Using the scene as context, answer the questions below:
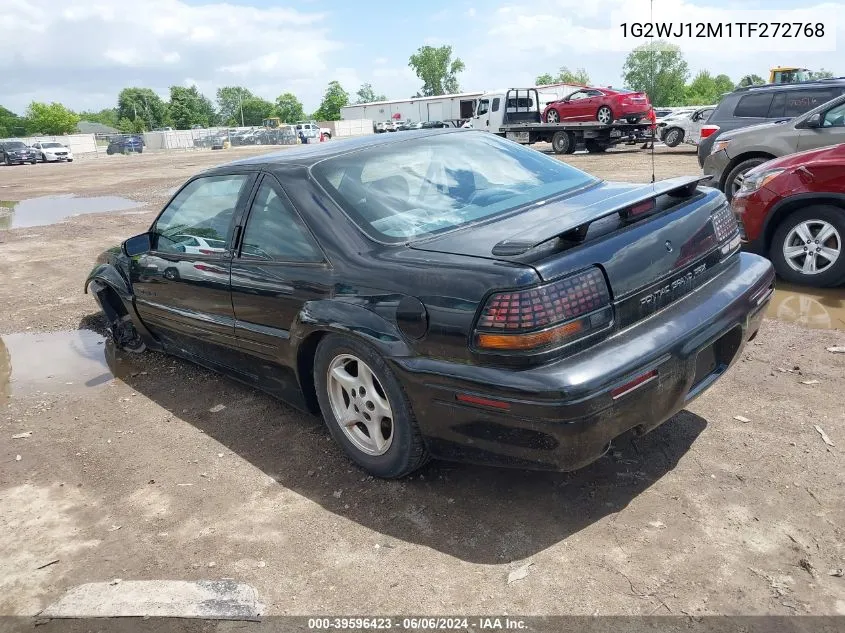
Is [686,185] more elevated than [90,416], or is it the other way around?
[686,185]

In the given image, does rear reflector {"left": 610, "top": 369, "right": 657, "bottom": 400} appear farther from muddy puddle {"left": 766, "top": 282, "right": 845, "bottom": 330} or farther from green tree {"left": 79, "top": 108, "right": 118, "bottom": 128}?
green tree {"left": 79, "top": 108, "right": 118, "bottom": 128}

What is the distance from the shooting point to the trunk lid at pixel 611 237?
101 inches

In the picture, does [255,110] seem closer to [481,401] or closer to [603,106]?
[603,106]

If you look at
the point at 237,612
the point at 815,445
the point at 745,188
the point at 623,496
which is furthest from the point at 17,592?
the point at 745,188

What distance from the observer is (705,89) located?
109562 mm

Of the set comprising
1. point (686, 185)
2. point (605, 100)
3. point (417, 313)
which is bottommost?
point (417, 313)

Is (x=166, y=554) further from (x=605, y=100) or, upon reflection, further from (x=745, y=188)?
(x=605, y=100)

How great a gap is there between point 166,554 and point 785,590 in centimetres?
240

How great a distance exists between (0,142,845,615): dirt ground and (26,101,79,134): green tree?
128261 millimetres

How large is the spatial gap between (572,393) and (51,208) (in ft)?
57.7

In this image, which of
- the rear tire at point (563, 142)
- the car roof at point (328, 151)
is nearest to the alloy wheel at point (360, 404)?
the car roof at point (328, 151)

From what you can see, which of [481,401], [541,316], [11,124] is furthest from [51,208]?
[11,124]

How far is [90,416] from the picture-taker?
4.36 m

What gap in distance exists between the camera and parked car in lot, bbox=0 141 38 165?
139ft
